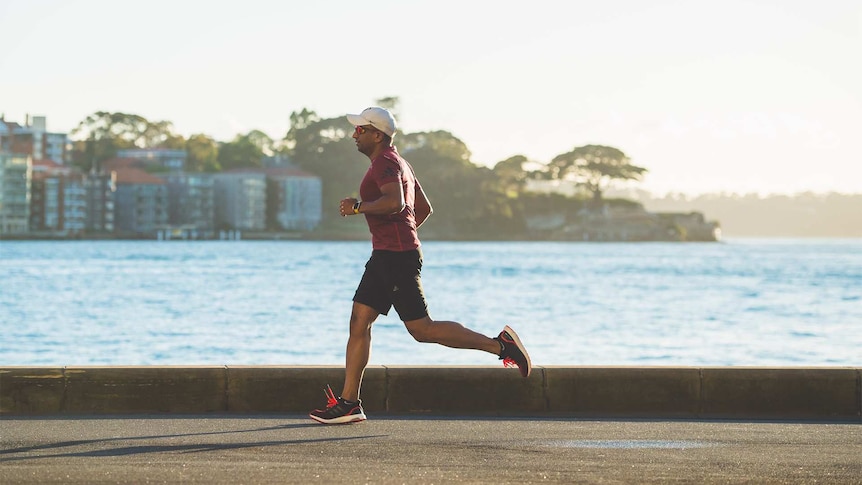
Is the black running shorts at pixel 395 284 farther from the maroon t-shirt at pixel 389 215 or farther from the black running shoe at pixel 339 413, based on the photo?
the black running shoe at pixel 339 413

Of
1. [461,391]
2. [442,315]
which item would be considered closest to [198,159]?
[442,315]

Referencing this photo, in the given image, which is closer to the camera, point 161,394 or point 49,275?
point 161,394

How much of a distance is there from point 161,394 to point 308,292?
193 feet

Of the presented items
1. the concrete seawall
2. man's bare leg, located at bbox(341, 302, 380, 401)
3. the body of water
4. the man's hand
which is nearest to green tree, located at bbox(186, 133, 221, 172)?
the body of water

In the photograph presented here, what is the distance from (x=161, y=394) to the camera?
8734mm

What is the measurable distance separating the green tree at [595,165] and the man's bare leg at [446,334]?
17745 centimetres

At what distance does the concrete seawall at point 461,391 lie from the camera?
28.6 feet

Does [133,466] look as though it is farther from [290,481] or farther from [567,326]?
[567,326]

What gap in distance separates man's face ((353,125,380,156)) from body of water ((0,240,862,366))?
58.4 ft

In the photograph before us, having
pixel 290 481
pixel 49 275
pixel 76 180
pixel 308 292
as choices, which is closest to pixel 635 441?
pixel 290 481

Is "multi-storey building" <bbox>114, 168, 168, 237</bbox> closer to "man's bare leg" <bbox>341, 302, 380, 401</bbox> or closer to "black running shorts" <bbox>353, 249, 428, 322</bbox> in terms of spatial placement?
"man's bare leg" <bbox>341, 302, 380, 401</bbox>

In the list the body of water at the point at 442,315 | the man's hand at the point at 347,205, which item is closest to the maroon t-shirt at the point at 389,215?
the man's hand at the point at 347,205

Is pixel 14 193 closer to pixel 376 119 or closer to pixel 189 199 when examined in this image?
pixel 189 199

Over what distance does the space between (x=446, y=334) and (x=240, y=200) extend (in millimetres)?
181488
